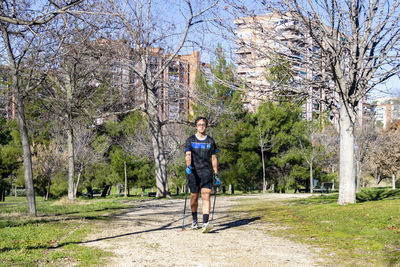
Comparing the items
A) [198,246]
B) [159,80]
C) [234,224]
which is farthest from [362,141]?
[198,246]

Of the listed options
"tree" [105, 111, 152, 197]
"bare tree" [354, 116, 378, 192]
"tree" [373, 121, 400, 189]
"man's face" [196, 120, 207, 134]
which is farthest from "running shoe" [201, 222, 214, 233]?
"tree" [373, 121, 400, 189]

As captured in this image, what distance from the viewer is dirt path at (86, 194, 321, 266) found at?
4543mm

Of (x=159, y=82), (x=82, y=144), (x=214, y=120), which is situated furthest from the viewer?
(x=82, y=144)

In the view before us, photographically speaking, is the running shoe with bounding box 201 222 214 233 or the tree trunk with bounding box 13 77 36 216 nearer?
the running shoe with bounding box 201 222 214 233

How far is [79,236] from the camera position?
6.16 m

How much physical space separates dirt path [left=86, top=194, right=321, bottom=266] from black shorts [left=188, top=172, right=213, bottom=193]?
0.75 meters

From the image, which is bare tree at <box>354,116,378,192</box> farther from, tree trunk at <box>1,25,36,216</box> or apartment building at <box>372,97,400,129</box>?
tree trunk at <box>1,25,36,216</box>

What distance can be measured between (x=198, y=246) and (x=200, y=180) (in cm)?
172

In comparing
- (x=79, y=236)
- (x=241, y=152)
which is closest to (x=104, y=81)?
(x=79, y=236)

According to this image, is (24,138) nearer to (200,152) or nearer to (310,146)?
(200,152)

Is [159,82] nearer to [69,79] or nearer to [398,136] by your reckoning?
[69,79]

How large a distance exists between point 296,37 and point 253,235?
633cm

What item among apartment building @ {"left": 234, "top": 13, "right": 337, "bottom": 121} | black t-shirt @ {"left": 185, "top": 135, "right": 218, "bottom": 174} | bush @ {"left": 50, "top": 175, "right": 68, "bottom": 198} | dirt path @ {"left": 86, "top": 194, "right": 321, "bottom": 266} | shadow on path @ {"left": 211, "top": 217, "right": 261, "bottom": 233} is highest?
apartment building @ {"left": 234, "top": 13, "right": 337, "bottom": 121}

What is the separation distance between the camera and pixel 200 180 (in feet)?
23.0
